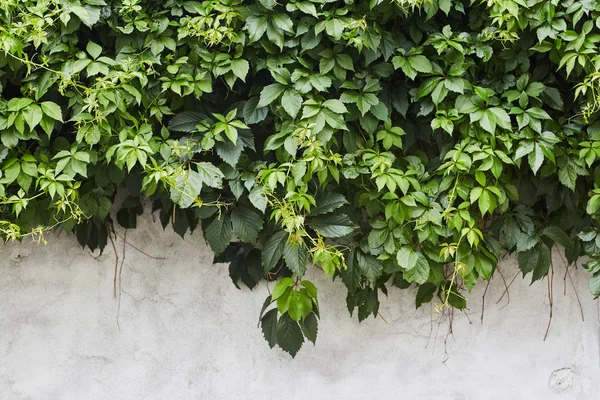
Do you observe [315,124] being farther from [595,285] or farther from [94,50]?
[595,285]

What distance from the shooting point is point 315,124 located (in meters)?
2.11

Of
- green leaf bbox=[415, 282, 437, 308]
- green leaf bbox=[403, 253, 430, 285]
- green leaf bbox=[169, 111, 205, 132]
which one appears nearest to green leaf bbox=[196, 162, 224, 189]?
green leaf bbox=[169, 111, 205, 132]

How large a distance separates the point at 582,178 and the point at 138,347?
164cm

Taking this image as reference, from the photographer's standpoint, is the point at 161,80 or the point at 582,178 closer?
the point at 161,80

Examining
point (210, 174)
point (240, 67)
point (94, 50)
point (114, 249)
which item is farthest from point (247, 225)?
point (94, 50)

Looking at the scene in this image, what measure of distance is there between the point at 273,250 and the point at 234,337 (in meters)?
0.50

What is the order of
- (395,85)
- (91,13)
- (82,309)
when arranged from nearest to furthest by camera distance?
(91,13), (395,85), (82,309)

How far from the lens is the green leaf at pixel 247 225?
2240mm

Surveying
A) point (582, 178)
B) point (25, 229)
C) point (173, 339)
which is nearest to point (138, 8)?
point (25, 229)

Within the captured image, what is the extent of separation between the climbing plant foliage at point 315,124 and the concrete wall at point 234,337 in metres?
0.22

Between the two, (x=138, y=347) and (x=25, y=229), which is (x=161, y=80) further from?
(x=138, y=347)

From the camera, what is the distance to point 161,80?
220 cm

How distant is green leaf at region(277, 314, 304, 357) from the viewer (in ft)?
7.82

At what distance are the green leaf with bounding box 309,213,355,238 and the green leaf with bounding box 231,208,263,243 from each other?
0.17 m
